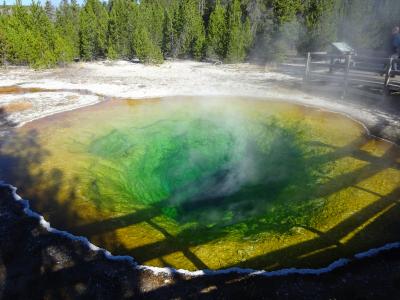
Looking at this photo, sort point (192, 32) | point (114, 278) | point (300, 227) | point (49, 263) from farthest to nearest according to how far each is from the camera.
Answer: point (192, 32), point (300, 227), point (49, 263), point (114, 278)

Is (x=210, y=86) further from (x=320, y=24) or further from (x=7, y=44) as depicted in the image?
(x=7, y=44)

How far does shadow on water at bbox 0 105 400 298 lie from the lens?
5.73 metres

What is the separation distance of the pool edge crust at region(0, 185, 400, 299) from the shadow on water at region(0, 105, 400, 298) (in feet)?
0.08

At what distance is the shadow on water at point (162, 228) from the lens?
5.73 metres

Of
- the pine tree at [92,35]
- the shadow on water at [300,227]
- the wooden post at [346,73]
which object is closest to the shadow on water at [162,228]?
the shadow on water at [300,227]

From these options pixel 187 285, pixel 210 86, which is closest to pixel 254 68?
pixel 210 86

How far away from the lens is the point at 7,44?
28594mm

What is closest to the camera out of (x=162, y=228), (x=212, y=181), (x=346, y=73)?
(x=162, y=228)

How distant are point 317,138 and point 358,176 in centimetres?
292

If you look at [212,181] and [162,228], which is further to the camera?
[212,181]

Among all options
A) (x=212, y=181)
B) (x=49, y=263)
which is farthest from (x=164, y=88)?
(x=49, y=263)

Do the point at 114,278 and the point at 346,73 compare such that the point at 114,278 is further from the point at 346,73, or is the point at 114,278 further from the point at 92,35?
the point at 92,35

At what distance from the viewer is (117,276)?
5633mm

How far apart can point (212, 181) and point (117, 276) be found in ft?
19.3
